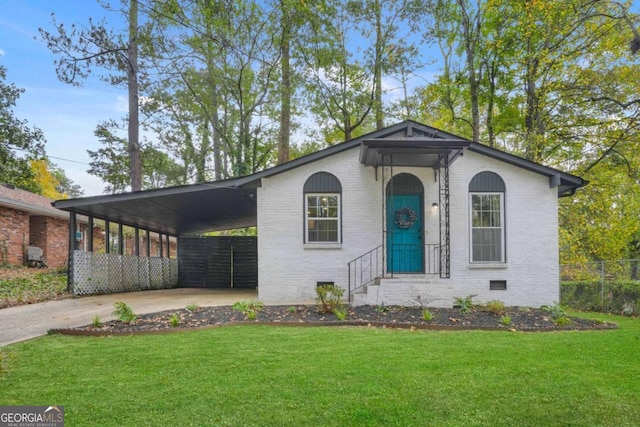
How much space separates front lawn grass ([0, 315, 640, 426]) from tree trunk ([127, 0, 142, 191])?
11683 millimetres

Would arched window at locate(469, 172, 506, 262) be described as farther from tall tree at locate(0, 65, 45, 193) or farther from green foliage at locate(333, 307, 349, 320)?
tall tree at locate(0, 65, 45, 193)

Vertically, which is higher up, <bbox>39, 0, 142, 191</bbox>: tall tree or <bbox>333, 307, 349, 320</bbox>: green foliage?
<bbox>39, 0, 142, 191</bbox>: tall tree

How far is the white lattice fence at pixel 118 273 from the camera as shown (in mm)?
11703

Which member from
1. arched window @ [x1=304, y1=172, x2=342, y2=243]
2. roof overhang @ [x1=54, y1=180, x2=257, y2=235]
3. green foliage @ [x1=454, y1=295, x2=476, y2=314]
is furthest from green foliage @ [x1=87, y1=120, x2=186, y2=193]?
green foliage @ [x1=454, y1=295, x2=476, y2=314]

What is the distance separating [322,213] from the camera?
10.7 metres

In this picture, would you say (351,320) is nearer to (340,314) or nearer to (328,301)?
(340,314)

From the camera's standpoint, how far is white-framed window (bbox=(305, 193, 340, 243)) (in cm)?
1067

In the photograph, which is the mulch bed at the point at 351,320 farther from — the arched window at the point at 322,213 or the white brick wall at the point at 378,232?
the arched window at the point at 322,213

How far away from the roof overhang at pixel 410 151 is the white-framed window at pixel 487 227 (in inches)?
59.6

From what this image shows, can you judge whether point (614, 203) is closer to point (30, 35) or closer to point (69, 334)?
point (69, 334)

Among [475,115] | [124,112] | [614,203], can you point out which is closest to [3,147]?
[124,112]

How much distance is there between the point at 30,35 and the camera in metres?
14.5

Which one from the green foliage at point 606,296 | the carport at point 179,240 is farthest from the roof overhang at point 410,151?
the green foliage at point 606,296

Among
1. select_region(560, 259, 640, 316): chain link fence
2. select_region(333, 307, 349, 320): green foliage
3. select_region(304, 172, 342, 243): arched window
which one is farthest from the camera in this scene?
select_region(560, 259, 640, 316): chain link fence
